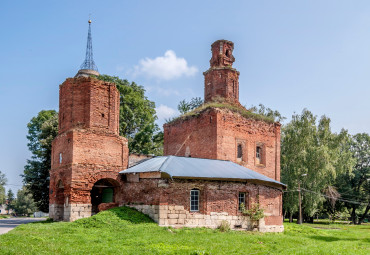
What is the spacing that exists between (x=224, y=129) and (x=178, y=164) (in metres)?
5.92

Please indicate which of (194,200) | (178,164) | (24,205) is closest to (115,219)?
(194,200)

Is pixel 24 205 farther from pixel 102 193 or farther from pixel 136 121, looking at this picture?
pixel 102 193

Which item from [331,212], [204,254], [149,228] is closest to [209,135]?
[149,228]

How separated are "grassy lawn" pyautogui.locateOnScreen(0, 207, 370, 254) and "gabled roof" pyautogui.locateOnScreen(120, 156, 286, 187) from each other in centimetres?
250

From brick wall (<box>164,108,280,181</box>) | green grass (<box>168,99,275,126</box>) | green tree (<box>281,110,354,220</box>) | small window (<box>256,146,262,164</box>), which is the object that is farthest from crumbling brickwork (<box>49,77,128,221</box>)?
green tree (<box>281,110,354,220</box>)

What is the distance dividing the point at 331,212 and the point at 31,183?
3625cm

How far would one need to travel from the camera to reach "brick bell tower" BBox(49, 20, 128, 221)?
19.6 meters

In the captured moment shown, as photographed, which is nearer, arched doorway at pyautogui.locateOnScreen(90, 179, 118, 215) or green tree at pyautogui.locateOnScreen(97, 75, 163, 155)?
arched doorway at pyautogui.locateOnScreen(90, 179, 118, 215)

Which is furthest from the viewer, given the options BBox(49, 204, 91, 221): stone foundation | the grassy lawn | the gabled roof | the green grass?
the green grass

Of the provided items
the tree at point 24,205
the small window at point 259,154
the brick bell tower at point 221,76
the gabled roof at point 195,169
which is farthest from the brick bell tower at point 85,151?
the tree at point 24,205

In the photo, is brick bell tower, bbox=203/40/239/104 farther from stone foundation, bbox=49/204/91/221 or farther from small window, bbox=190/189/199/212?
stone foundation, bbox=49/204/91/221

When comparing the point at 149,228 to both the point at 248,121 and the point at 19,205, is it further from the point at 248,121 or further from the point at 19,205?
the point at 19,205

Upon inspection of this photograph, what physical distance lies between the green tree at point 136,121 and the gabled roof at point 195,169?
16413 mm

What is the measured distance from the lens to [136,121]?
124 feet
